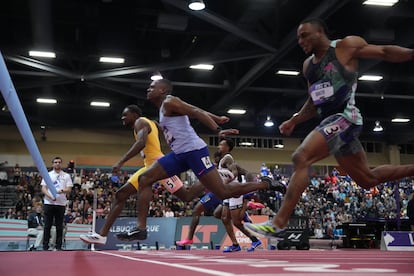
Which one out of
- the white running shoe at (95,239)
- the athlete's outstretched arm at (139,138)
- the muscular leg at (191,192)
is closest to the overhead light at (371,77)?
the muscular leg at (191,192)

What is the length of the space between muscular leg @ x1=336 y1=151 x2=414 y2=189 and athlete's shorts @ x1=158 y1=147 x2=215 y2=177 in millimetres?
1503

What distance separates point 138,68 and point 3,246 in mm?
6897

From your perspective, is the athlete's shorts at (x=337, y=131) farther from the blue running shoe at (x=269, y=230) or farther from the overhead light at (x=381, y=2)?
the overhead light at (x=381, y=2)

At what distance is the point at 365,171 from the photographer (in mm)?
4168

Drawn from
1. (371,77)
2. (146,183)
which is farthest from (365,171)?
(371,77)

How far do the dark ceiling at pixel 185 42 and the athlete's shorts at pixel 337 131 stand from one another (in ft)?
25.0

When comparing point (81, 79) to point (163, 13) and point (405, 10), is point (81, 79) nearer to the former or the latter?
point (163, 13)

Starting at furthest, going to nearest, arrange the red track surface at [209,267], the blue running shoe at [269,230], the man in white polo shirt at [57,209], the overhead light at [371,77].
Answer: the overhead light at [371,77]
the man in white polo shirt at [57,209]
the blue running shoe at [269,230]
the red track surface at [209,267]

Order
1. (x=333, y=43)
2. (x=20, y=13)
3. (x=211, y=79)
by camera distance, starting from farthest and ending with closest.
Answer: (x=211, y=79), (x=20, y=13), (x=333, y=43)

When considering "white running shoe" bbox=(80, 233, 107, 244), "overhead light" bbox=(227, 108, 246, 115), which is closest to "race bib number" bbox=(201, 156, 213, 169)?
"white running shoe" bbox=(80, 233, 107, 244)

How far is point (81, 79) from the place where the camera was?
52.8 ft

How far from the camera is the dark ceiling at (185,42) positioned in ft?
40.3

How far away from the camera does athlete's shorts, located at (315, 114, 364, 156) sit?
374 centimetres

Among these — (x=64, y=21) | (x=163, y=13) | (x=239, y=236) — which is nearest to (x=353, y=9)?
(x=163, y=13)
